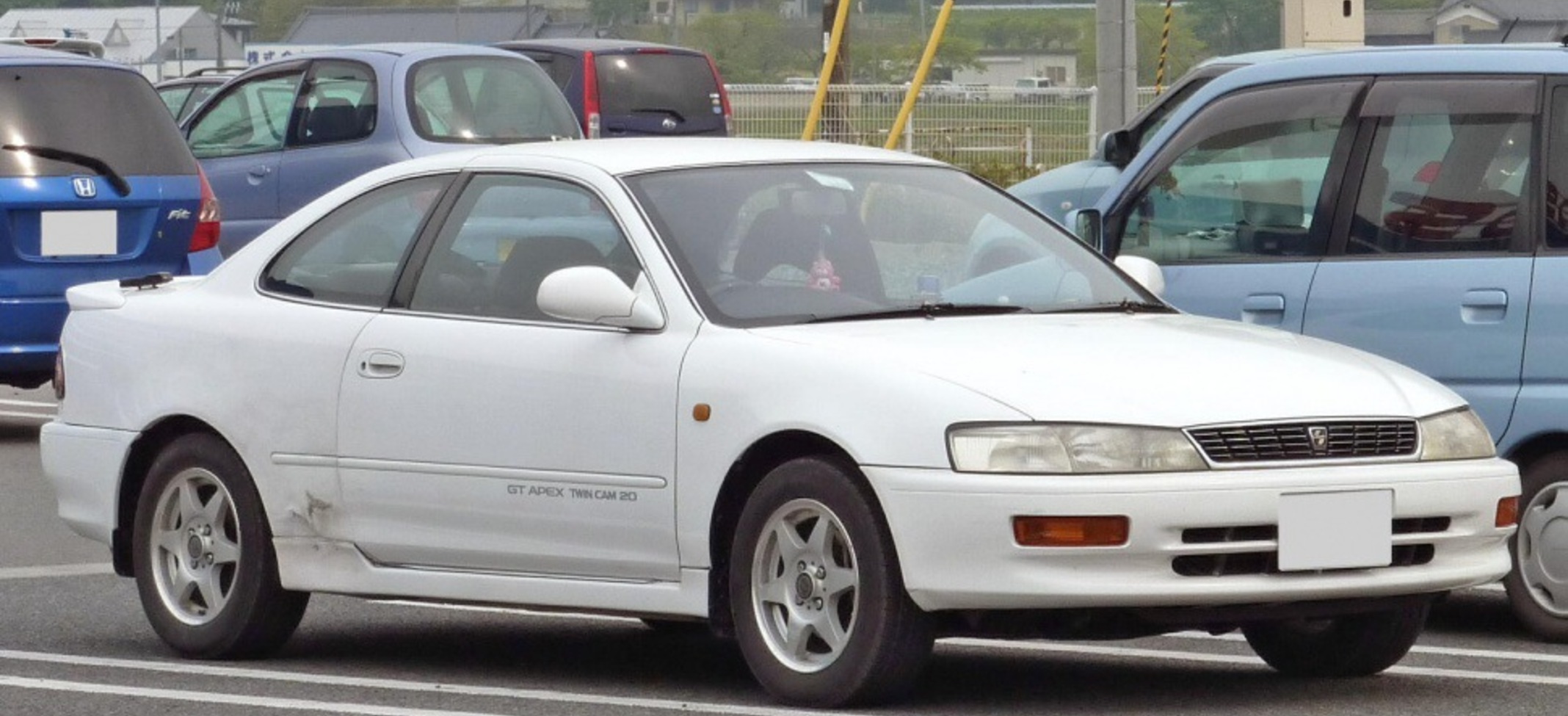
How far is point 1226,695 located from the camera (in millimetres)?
7176

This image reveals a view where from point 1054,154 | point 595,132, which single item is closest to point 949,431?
point 595,132

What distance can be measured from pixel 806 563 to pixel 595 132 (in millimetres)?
15854

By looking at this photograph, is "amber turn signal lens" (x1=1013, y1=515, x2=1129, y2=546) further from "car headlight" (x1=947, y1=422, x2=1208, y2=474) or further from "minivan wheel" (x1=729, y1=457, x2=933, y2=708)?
"minivan wheel" (x1=729, y1=457, x2=933, y2=708)

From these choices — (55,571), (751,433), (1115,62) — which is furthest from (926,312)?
(1115,62)

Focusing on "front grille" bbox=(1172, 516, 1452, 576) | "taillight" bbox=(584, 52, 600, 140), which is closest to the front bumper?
"front grille" bbox=(1172, 516, 1452, 576)

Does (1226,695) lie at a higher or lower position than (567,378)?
lower

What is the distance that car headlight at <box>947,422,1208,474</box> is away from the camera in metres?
6.42

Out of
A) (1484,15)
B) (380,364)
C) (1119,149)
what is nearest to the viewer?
(380,364)

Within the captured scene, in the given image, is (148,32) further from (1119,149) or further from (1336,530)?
(1336,530)

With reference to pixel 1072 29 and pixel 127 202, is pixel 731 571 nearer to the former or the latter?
pixel 127 202

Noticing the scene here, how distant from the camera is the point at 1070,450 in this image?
642 cm

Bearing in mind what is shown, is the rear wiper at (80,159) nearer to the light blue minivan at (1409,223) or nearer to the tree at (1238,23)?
the light blue minivan at (1409,223)

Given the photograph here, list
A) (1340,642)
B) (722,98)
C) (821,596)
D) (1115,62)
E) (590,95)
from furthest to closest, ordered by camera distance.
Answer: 1. (722,98)
2. (590,95)
3. (1115,62)
4. (1340,642)
5. (821,596)

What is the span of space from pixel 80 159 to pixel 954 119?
15.7 metres
